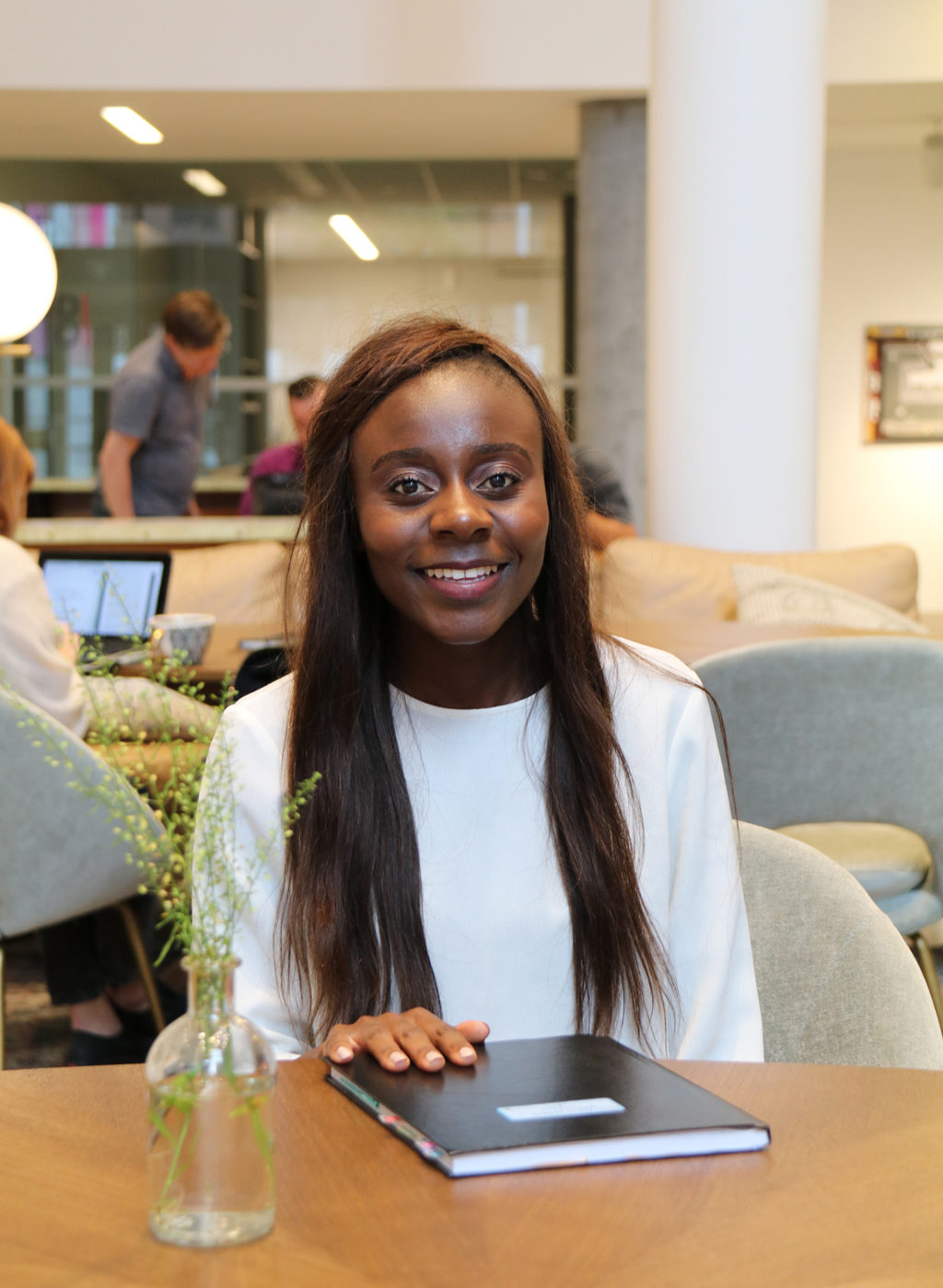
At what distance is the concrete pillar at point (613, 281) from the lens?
616 cm

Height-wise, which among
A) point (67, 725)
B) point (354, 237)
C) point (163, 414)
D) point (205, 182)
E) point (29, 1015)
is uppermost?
point (205, 182)

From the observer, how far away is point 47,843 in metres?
2.16

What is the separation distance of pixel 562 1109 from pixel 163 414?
475 cm

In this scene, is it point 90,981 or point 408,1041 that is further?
point 90,981

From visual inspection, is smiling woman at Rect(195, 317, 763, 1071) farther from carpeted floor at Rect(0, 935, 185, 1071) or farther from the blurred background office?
carpeted floor at Rect(0, 935, 185, 1071)

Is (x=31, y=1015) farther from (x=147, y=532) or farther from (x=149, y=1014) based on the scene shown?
(x=147, y=532)

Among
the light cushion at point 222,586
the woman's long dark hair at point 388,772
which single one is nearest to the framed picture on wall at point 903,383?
the light cushion at point 222,586

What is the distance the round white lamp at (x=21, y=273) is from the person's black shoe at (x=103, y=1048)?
2.08 m

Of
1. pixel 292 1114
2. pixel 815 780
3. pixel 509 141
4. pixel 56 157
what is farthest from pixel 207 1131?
pixel 56 157

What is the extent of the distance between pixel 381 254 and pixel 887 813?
24.3 ft

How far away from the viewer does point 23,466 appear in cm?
281

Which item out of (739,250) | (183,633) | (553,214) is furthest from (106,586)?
(553,214)

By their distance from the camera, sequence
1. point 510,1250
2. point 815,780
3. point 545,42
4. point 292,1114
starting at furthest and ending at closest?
point 545,42
point 815,780
point 292,1114
point 510,1250

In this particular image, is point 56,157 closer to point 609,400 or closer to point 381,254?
point 381,254
